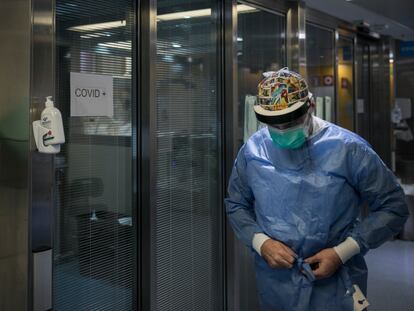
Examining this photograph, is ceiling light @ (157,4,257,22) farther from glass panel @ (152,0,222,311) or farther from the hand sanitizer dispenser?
the hand sanitizer dispenser

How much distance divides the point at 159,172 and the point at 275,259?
868mm

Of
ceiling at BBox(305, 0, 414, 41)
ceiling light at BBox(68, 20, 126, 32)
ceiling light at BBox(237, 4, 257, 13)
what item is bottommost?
ceiling light at BBox(68, 20, 126, 32)

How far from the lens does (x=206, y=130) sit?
8.63 ft

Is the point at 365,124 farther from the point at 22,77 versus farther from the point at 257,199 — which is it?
the point at 22,77

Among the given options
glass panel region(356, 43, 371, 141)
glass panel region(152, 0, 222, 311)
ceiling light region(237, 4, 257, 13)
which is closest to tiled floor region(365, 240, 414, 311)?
glass panel region(356, 43, 371, 141)

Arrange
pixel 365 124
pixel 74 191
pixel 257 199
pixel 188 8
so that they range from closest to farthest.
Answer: pixel 257 199 < pixel 74 191 < pixel 188 8 < pixel 365 124

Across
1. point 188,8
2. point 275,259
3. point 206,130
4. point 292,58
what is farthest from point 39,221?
point 292,58

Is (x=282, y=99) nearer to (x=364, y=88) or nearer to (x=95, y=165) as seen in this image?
(x=95, y=165)

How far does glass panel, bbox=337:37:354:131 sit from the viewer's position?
4289 millimetres

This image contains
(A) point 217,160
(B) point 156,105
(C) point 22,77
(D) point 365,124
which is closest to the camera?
(C) point 22,77

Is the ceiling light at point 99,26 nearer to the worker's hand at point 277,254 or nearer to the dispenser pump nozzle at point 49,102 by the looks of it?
the dispenser pump nozzle at point 49,102

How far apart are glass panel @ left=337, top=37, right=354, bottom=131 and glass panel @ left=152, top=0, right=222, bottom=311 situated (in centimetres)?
203

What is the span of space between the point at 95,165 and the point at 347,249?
1.15 metres

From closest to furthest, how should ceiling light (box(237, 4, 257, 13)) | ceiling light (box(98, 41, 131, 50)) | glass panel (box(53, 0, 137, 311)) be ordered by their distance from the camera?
1. glass panel (box(53, 0, 137, 311))
2. ceiling light (box(98, 41, 131, 50))
3. ceiling light (box(237, 4, 257, 13))
